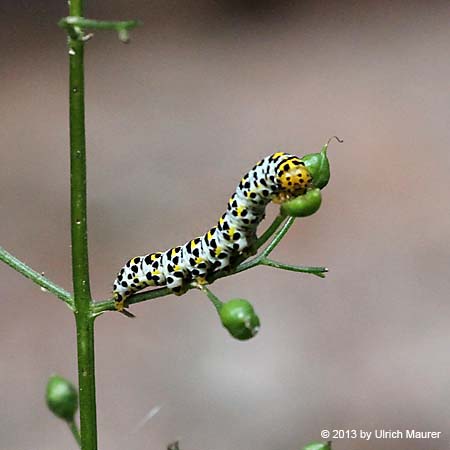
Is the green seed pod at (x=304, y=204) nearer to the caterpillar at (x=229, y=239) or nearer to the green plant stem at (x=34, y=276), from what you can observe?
the caterpillar at (x=229, y=239)

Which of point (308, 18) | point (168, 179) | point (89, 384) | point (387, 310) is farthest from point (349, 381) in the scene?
point (308, 18)

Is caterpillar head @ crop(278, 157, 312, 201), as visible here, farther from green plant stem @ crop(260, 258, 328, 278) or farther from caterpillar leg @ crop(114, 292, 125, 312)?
caterpillar leg @ crop(114, 292, 125, 312)

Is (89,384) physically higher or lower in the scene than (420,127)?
lower

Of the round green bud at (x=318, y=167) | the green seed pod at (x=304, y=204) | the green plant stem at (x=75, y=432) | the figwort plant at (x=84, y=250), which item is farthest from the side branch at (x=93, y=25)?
the green plant stem at (x=75, y=432)

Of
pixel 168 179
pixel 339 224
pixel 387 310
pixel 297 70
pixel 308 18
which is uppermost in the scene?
pixel 308 18

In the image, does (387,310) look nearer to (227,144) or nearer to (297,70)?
(227,144)

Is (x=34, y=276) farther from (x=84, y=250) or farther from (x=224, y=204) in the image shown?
(x=224, y=204)

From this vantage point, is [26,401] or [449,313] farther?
[449,313]
